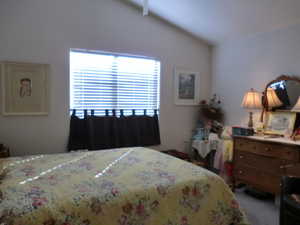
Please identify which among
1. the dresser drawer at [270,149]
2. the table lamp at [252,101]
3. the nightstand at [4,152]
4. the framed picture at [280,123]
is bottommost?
the nightstand at [4,152]

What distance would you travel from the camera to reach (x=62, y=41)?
325 centimetres

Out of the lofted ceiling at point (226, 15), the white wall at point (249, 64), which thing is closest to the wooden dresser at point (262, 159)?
the white wall at point (249, 64)

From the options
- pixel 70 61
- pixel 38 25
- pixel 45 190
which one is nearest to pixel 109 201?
pixel 45 190

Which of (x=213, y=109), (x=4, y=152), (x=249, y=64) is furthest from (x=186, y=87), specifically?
(x=4, y=152)

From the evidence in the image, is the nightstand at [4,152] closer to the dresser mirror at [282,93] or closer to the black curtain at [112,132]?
the black curtain at [112,132]

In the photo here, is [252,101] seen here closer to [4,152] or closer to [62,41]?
[62,41]

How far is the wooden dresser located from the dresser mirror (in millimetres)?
570

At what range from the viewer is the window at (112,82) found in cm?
344

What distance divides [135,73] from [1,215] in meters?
2.88

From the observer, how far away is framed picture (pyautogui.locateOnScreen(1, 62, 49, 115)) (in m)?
2.98

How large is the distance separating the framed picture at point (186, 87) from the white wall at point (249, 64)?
350mm

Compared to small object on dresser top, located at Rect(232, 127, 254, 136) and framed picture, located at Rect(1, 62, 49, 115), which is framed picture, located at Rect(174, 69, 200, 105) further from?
framed picture, located at Rect(1, 62, 49, 115)

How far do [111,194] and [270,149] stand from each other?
211cm

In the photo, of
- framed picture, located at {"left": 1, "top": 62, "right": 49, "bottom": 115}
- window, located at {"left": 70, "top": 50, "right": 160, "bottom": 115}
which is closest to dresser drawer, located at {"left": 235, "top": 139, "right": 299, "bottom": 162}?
window, located at {"left": 70, "top": 50, "right": 160, "bottom": 115}
